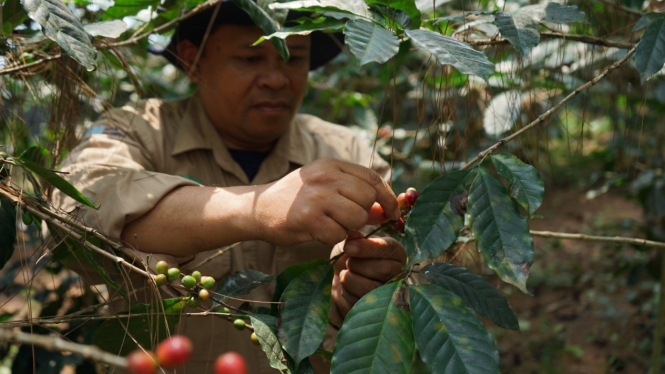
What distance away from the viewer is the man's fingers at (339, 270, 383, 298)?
4.29 ft

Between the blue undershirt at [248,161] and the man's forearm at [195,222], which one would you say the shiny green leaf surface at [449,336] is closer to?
the man's forearm at [195,222]

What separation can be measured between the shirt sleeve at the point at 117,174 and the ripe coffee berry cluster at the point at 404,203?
1.49 ft

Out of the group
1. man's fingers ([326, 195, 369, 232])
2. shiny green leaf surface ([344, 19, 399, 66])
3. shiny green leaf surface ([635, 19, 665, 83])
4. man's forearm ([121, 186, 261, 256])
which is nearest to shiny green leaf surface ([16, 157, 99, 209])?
man's forearm ([121, 186, 261, 256])

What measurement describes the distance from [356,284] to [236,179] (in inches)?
26.9

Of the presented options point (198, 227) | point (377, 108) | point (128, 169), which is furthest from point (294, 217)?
point (377, 108)

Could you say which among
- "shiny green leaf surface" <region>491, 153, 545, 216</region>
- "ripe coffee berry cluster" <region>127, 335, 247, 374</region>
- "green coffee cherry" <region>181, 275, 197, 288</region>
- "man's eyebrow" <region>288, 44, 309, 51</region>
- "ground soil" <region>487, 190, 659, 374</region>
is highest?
"ripe coffee berry cluster" <region>127, 335, 247, 374</region>

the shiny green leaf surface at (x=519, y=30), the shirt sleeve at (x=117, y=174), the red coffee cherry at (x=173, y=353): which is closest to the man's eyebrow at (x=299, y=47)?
the shirt sleeve at (x=117, y=174)

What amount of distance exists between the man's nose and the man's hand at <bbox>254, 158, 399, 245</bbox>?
0.60 meters

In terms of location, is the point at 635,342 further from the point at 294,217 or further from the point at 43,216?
the point at 43,216

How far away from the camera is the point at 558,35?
1.30 meters

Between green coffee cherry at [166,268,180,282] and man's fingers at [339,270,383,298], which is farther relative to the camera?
man's fingers at [339,270,383,298]

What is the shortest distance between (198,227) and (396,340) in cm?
→ 48

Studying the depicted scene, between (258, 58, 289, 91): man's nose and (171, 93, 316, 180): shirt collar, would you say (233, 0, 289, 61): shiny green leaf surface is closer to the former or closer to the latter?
(258, 58, 289, 91): man's nose

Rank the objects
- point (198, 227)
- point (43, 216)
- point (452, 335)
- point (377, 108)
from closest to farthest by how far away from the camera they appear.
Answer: point (452, 335), point (43, 216), point (198, 227), point (377, 108)
